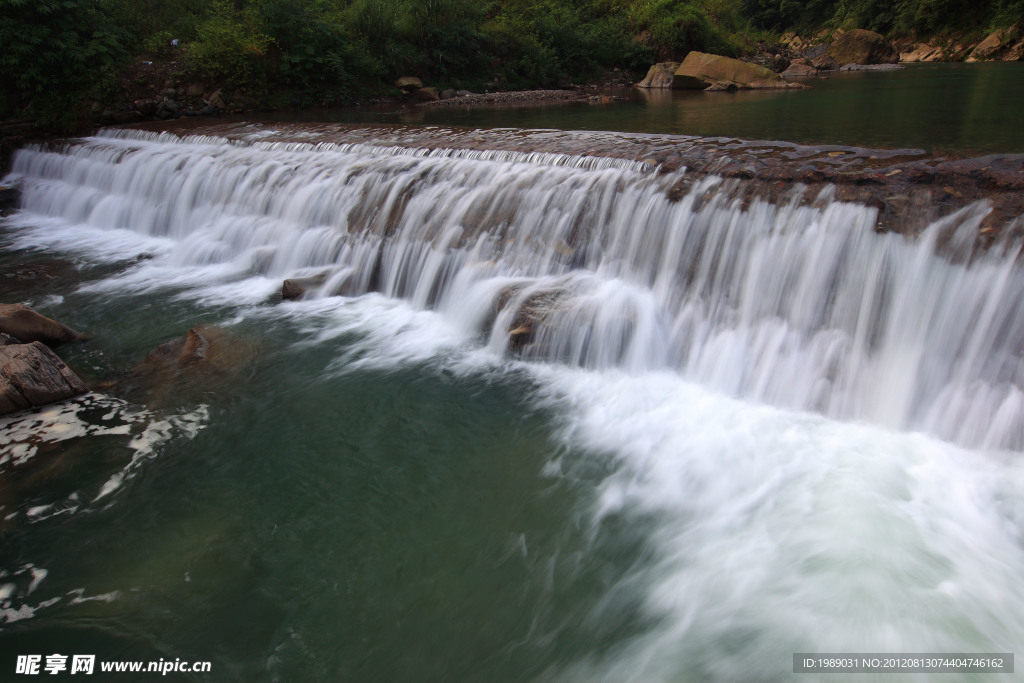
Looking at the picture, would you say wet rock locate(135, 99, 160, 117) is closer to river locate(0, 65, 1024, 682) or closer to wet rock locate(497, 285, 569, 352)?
river locate(0, 65, 1024, 682)

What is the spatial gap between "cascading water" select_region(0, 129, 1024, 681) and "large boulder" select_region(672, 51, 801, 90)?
14.5 metres

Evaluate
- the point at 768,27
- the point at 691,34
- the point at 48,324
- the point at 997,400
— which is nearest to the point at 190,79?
the point at 48,324

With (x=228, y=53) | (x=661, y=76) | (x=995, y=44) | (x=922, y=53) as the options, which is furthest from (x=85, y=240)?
(x=922, y=53)

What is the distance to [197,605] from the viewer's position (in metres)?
3.18

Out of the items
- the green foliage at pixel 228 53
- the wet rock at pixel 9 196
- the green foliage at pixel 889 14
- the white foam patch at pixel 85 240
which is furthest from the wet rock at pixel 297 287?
the green foliage at pixel 889 14

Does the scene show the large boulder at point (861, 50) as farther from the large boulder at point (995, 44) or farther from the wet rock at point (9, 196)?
the wet rock at point (9, 196)

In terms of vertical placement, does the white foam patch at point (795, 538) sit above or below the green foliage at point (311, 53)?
below

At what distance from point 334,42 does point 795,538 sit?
783 inches

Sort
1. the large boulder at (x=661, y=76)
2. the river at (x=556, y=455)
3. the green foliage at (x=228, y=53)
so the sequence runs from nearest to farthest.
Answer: the river at (x=556, y=455), the green foliage at (x=228, y=53), the large boulder at (x=661, y=76)

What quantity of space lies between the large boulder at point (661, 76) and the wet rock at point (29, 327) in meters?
20.9

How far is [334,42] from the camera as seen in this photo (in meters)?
18.6

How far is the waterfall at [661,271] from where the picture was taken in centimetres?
429

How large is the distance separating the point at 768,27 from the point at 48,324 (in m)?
64.2

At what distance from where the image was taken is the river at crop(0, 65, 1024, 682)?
3.03m
